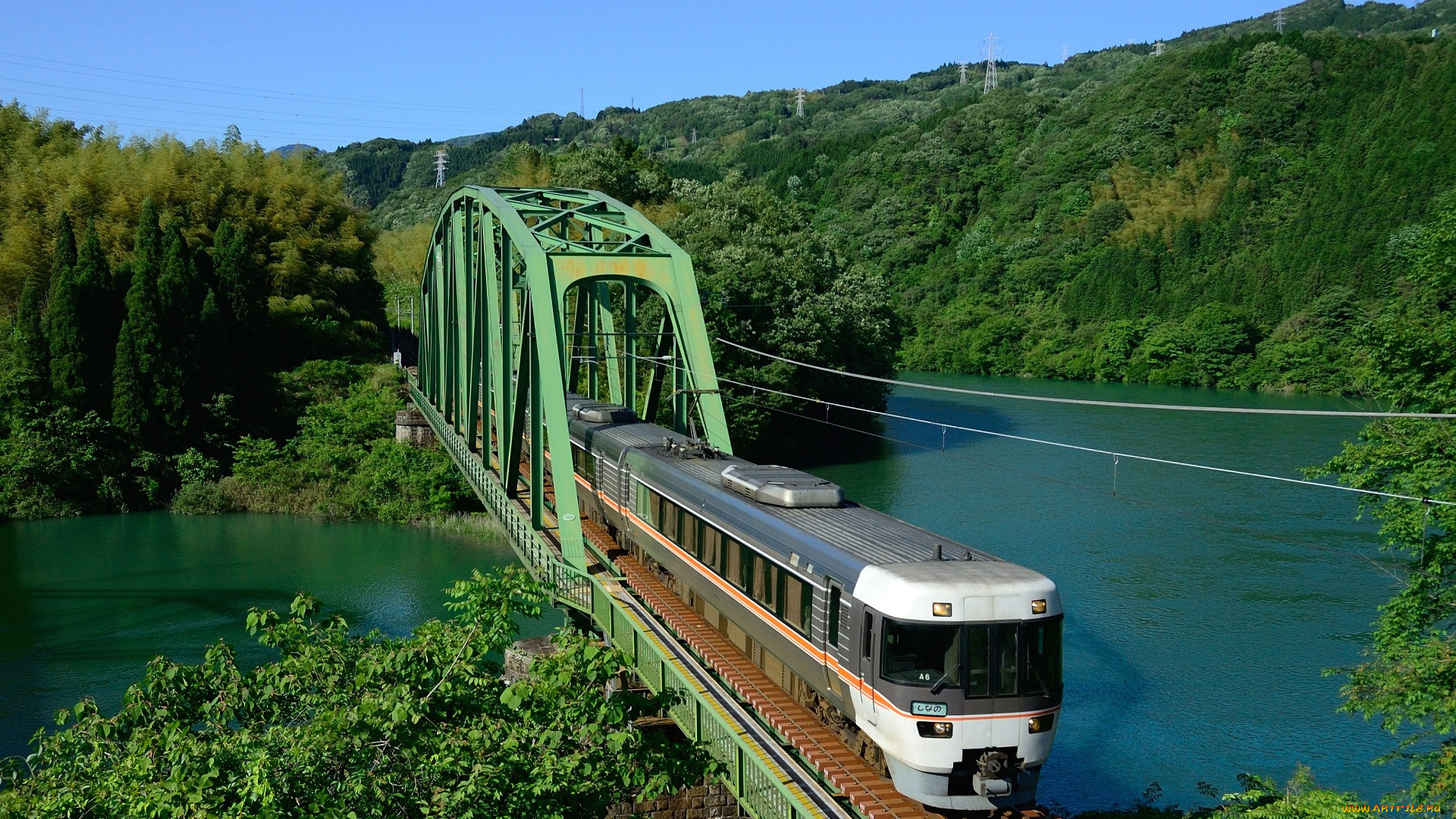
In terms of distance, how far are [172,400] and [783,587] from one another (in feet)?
104

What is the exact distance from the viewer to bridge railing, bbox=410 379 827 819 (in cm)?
959

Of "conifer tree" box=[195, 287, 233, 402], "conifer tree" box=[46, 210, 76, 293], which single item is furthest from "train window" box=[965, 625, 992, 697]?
"conifer tree" box=[46, 210, 76, 293]

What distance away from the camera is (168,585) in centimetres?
2794

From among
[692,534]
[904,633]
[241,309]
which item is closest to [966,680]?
[904,633]

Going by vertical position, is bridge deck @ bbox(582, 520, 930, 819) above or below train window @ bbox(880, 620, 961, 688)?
below

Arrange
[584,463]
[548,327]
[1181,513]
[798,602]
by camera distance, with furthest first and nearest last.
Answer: [1181,513]
[584,463]
[548,327]
[798,602]

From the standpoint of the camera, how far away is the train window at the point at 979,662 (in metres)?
9.45

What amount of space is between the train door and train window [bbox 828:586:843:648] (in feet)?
1.59

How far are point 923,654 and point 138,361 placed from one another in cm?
3441

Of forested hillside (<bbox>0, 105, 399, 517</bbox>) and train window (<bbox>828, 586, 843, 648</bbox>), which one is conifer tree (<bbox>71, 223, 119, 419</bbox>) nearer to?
forested hillside (<bbox>0, 105, 399, 517</bbox>)

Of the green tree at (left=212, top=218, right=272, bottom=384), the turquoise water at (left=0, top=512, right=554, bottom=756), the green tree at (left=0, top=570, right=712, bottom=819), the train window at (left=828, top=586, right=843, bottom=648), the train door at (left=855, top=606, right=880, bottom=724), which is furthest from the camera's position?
the green tree at (left=212, top=218, right=272, bottom=384)

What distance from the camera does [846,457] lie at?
147ft

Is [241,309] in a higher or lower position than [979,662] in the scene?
higher

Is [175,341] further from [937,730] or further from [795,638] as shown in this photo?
[937,730]
